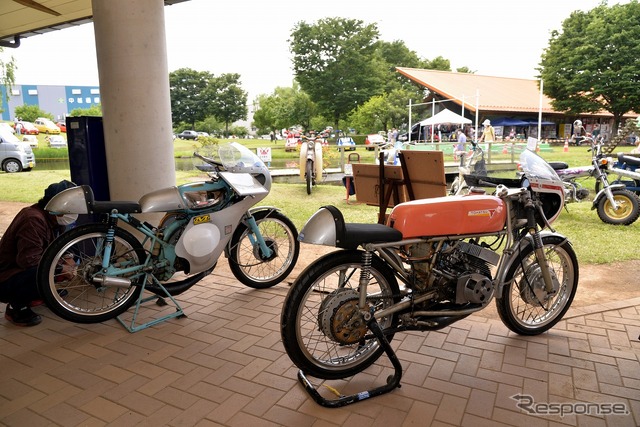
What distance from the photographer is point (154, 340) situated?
11.3ft

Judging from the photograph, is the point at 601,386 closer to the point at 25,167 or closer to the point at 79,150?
the point at 79,150

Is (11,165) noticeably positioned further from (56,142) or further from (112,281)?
(112,281)

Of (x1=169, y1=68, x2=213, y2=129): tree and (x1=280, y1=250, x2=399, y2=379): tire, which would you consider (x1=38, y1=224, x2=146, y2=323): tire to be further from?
(x1=169, y1=68, x2=213, y2=129): tree

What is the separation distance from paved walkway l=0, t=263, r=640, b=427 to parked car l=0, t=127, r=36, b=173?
54.2 ft

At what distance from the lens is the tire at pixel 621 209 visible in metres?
7.22

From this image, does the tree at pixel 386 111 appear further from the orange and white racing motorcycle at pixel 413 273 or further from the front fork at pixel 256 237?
the orange and white racing motorcycle at pixel 413 273

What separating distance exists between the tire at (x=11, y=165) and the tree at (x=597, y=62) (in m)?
27.2

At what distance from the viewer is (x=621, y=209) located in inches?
290

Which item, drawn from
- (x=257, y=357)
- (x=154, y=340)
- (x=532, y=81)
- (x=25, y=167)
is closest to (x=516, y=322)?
(x=257, y=357)

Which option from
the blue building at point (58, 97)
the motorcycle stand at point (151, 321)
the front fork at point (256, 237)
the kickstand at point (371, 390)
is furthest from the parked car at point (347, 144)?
the blue building at point (58, 97)

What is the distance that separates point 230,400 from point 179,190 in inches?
74.2

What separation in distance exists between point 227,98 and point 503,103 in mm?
31588

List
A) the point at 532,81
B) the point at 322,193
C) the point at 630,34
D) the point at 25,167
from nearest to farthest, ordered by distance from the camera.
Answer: the point at 322,193
the point at 25,167
the point at 630,34
the point at 532,81

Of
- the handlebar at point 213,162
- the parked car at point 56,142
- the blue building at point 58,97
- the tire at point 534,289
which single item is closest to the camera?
the tire at point 534,289
